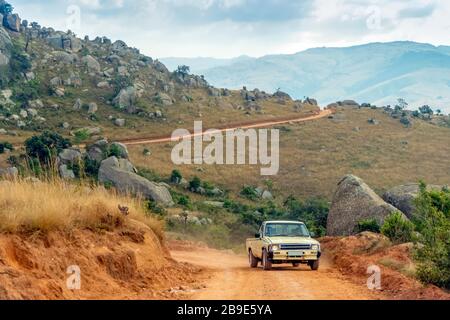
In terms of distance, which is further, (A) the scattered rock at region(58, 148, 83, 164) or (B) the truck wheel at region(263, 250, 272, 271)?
(A) the scattered rock at region(58, 148, 83, 164)

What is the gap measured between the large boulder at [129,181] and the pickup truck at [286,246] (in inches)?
959

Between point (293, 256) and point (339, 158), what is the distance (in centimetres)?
5805

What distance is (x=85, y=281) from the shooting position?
12.0 m

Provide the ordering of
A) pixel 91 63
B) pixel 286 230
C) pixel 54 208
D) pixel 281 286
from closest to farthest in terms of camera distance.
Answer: pixel 54 208
pixel 281 286
pixel 286 230
pixel 91 63

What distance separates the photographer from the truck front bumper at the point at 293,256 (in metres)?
18.8

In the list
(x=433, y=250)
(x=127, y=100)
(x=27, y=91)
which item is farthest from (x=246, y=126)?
(x=433, y=250)

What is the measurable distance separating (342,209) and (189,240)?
854 cm

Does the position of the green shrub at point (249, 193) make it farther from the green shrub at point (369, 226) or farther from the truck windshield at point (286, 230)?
the truck windshield at point (286, 230)

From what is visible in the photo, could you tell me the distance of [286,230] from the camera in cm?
2036

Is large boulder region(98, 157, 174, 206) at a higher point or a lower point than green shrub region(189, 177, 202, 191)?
higher

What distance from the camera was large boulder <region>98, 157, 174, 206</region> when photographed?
44406mm

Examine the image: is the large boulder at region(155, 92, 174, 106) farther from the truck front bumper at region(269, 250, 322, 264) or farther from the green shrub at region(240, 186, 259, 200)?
the truck front bumper at region(269, 250, 322, 264)

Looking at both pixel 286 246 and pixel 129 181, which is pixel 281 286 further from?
pixel 129 181

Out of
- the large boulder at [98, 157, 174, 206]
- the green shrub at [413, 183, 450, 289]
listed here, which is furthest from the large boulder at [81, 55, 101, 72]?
the green shrub at [413, 183, 450, 289]
